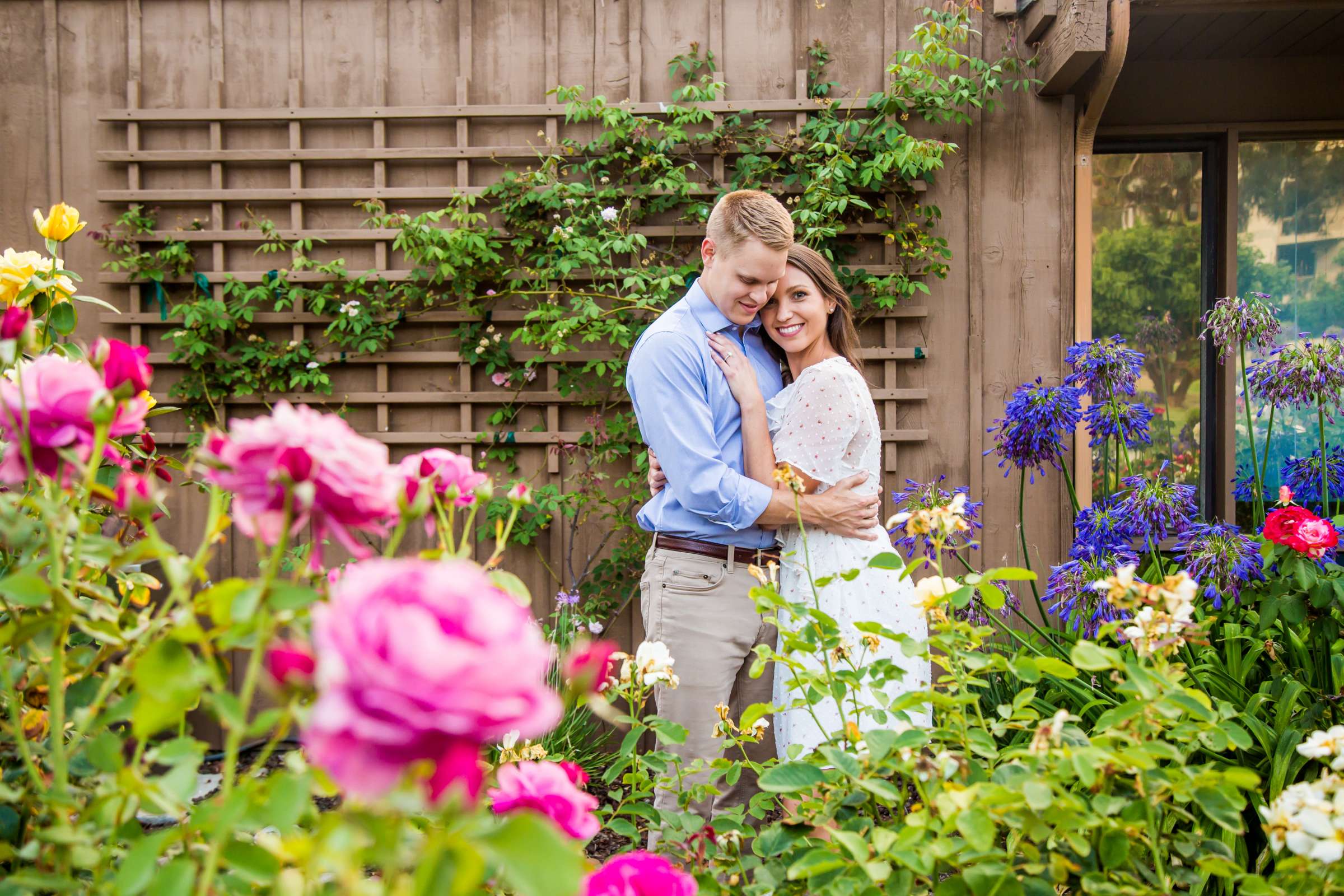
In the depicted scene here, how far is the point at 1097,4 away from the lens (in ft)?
8.39

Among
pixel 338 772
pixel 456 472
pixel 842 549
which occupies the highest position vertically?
pixel 456 472

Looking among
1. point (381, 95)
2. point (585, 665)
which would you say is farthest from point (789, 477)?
point (381, 95)

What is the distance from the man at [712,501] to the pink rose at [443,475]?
1.16 metres

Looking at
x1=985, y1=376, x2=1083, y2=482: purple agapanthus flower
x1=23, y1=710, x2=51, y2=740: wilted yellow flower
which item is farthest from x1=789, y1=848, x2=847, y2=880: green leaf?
x1=985, y1=376, x2=1083, y2=482: purple agapanthus flower

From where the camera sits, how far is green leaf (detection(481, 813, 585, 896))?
37 centimetres

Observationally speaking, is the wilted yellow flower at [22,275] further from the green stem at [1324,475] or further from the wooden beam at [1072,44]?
the wooden beam at [1072,44]

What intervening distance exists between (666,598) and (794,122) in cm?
185

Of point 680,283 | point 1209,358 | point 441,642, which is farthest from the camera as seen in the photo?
point 1209,358

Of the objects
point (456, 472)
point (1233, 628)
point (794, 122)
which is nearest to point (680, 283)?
point (794, 122)

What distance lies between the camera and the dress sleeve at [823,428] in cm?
189

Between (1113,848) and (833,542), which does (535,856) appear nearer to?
(1113,848)

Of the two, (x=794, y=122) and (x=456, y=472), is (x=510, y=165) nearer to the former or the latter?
(x=794, y=122)

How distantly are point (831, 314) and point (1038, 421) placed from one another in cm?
63

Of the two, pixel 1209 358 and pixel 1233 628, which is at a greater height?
pixel 1209 358
